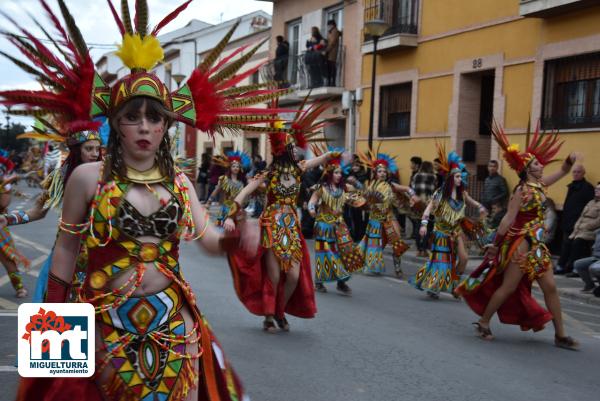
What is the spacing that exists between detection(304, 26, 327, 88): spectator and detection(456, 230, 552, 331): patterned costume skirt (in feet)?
56.1

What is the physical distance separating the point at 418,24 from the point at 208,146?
20.9m

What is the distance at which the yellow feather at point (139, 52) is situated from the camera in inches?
126

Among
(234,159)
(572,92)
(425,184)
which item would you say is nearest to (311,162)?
(234,159)

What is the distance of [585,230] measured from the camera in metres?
11.4

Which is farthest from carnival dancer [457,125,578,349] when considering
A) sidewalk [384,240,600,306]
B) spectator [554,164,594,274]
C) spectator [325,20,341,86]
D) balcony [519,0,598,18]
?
spectator [325,20,341,86]

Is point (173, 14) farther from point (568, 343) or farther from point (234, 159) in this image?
point (234, 159)

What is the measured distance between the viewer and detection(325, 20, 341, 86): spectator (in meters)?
23.3

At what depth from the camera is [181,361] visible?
120 inches

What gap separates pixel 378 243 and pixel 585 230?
315 centimetres

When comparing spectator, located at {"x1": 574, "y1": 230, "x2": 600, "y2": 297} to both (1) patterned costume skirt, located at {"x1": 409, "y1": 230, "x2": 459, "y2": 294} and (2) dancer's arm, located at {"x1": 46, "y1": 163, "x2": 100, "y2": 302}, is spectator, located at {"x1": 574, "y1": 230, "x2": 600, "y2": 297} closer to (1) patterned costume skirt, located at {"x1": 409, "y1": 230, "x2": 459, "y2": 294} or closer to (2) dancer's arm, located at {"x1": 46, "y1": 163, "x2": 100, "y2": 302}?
(1) patterned costume skirt, located at {"x1": 409, "y1": 230, "x2": 459, "y2": 294}

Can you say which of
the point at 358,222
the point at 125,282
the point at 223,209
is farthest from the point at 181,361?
the point at 358,222

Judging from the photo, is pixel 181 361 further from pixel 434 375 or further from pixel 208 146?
pixel 208 146

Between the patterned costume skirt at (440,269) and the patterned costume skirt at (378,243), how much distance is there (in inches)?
76.0

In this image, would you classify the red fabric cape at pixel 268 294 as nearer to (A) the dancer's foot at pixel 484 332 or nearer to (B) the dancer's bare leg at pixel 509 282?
(A) the dancer's foot at pixel 484 332
